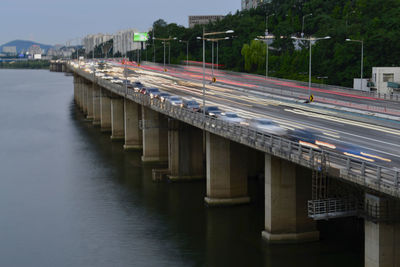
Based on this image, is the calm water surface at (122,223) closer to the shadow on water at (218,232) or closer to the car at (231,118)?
the shadow on water at (218,232)

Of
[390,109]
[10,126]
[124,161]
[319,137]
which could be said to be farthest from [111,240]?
[10,126]

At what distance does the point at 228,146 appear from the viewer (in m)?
47.7

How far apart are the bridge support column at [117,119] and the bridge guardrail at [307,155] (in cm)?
3813

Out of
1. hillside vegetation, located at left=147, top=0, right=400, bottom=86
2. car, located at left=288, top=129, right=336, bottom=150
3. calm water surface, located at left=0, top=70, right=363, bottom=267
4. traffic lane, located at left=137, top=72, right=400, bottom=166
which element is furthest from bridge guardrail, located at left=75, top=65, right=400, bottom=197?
hillside vegetation, located at left=147, top=0, right=400, bottom=86

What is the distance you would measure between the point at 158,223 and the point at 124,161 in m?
28.3

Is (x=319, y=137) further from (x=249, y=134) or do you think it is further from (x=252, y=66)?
(x=252, y=66)

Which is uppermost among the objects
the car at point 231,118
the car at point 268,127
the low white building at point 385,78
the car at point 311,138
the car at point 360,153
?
the low white building at point 385,78

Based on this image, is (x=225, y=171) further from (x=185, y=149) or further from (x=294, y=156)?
(x=294, y=156)

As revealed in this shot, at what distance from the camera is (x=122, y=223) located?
154 feet

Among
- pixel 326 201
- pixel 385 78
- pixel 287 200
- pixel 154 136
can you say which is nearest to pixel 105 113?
pixel 154 136

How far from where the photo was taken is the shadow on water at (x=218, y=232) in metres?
37.1

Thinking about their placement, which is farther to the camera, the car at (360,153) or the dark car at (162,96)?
the dark car at (162,96)

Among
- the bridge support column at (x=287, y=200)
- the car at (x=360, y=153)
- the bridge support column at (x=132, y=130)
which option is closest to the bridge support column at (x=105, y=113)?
the bridge support column at (x=132, y=130)

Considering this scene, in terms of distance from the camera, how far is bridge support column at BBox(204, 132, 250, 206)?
47719 mm
